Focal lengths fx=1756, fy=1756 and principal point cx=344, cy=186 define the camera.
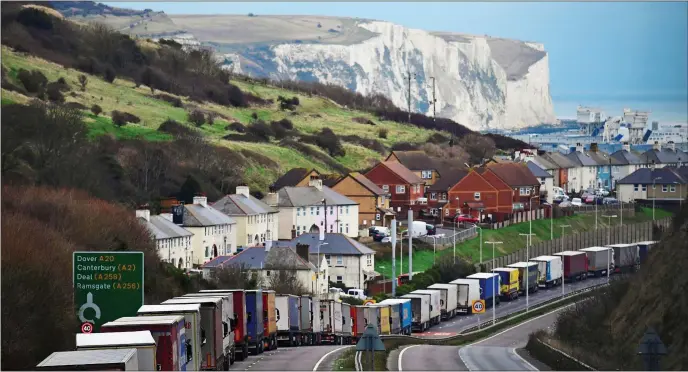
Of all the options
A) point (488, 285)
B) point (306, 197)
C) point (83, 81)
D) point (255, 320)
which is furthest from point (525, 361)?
point (83, 81)

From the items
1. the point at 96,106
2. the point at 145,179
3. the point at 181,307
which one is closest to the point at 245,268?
the point at 145,179

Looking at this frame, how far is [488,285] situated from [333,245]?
Result: 24.3ft

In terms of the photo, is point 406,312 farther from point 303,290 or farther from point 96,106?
point 96,106

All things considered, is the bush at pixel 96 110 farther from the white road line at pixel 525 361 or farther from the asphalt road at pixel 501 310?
the white road line at pixel 525 361

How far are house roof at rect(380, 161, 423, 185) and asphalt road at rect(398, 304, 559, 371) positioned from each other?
52.6 metres

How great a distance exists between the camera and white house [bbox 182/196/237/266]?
3054 inches

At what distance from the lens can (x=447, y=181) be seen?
114875mm

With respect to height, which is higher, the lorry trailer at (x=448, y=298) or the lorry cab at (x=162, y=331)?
the lorry cab at (x=162, y=331)

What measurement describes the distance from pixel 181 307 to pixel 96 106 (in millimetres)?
80651

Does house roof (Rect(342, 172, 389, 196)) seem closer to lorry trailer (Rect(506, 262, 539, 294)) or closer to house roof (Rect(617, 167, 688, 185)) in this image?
lorry trailer (Rect(506, 262, 539, 294))

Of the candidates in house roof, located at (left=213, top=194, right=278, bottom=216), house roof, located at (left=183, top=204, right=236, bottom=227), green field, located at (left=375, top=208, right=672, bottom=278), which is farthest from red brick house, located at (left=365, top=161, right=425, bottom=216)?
house roof, located at (left=183, top=204, right=236, bottom=227)

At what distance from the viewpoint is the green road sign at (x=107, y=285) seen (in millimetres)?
33625

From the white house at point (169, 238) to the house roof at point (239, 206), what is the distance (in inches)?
344

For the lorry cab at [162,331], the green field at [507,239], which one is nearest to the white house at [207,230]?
the green field at [507,239]
